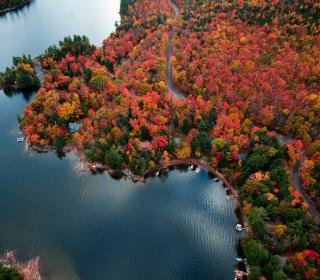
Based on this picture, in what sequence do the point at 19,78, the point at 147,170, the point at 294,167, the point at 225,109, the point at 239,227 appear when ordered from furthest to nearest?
1. the point at 19,78
2. the point at 225,109
3. the point at 147,170
4. the point at 294,167
5. the point at 239,227

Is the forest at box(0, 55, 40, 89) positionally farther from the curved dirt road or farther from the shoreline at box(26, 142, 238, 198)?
the curved dirt road

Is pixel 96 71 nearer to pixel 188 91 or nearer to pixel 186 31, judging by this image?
pixel 188 91

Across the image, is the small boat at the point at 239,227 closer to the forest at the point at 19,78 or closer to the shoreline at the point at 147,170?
the shoreline at the point at 147,170

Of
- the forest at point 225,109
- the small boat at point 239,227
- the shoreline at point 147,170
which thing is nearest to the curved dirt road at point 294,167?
the forest at point 225,109

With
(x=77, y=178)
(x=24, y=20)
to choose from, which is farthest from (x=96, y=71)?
(x=24, y=20)

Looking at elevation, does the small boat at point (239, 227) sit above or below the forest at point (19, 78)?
below

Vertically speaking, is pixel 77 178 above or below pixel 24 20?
below

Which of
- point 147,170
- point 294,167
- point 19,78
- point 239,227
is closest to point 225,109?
point 294,167

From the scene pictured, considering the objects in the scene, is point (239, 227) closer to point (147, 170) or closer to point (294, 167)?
point (294, 167)
